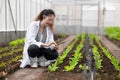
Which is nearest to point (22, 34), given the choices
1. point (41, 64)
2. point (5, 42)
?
point (5, 42)

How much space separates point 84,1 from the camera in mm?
28922

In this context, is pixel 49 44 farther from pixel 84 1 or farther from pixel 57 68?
pixel 84 1

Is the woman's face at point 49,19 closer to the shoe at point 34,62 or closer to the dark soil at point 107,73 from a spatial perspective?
the shoe at point 34,62

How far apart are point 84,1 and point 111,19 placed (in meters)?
2.74

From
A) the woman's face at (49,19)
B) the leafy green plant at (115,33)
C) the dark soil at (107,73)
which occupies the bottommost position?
the dark soil at (107,73)

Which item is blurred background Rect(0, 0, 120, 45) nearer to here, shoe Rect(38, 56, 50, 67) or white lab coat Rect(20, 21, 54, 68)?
shoe Rect(38, 56, 50, 67)

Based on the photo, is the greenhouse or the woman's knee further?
the woman's knee

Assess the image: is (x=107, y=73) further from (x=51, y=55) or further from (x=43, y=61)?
(x=43, y=61)

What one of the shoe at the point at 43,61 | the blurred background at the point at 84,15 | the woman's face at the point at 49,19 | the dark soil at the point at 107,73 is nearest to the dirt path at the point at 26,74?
the shoe at the point at 43,61

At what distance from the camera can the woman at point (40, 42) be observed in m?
6.34

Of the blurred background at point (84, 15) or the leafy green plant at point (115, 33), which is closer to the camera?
the leafy green plant at point (115, 33)

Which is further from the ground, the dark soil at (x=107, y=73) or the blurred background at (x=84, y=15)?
the blurred background at (x=84, y=15)

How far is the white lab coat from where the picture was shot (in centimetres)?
643

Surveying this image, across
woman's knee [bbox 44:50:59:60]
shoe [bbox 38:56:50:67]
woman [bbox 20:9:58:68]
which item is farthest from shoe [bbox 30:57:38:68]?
woman's knee [bbox 44:50:59:60]
